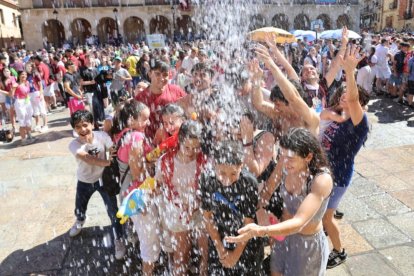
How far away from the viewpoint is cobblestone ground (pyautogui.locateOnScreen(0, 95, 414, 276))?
137 inches

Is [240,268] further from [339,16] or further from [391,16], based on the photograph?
[391,16]

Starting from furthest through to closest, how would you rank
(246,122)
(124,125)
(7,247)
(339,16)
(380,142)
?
(339,16)
(380,142)
(7,247)
(124,125)
(246,122)

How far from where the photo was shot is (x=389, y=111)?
9.34 meters

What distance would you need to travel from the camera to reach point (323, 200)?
7.57 ft

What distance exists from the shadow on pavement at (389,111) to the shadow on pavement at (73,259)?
689 centimetres

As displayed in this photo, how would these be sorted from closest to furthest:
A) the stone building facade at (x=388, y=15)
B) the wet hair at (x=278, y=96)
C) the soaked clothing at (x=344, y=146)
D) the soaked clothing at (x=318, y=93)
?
the wet hair at (x=278, y=96) < the soaked clothing at (x=344, y=146) < the soaked clothing at (x=318, y=93) < the stone building facade at (x=388, y=15)

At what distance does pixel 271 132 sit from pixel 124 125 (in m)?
1.33

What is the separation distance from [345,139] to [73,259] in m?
2.84

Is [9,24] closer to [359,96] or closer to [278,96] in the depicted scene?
[278,96]

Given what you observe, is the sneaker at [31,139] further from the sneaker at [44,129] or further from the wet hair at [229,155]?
the wet hair at [229,155]

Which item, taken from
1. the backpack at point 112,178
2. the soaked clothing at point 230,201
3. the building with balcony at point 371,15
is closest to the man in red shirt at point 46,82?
the backpack at point 112,178

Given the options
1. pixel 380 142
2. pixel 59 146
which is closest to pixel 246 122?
pixel 380 142

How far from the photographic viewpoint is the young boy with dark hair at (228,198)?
2.48 m

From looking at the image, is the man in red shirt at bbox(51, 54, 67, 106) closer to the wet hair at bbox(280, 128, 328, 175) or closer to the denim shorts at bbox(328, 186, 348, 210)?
the denim shorts at bbox(328, 186, 348, 210)
